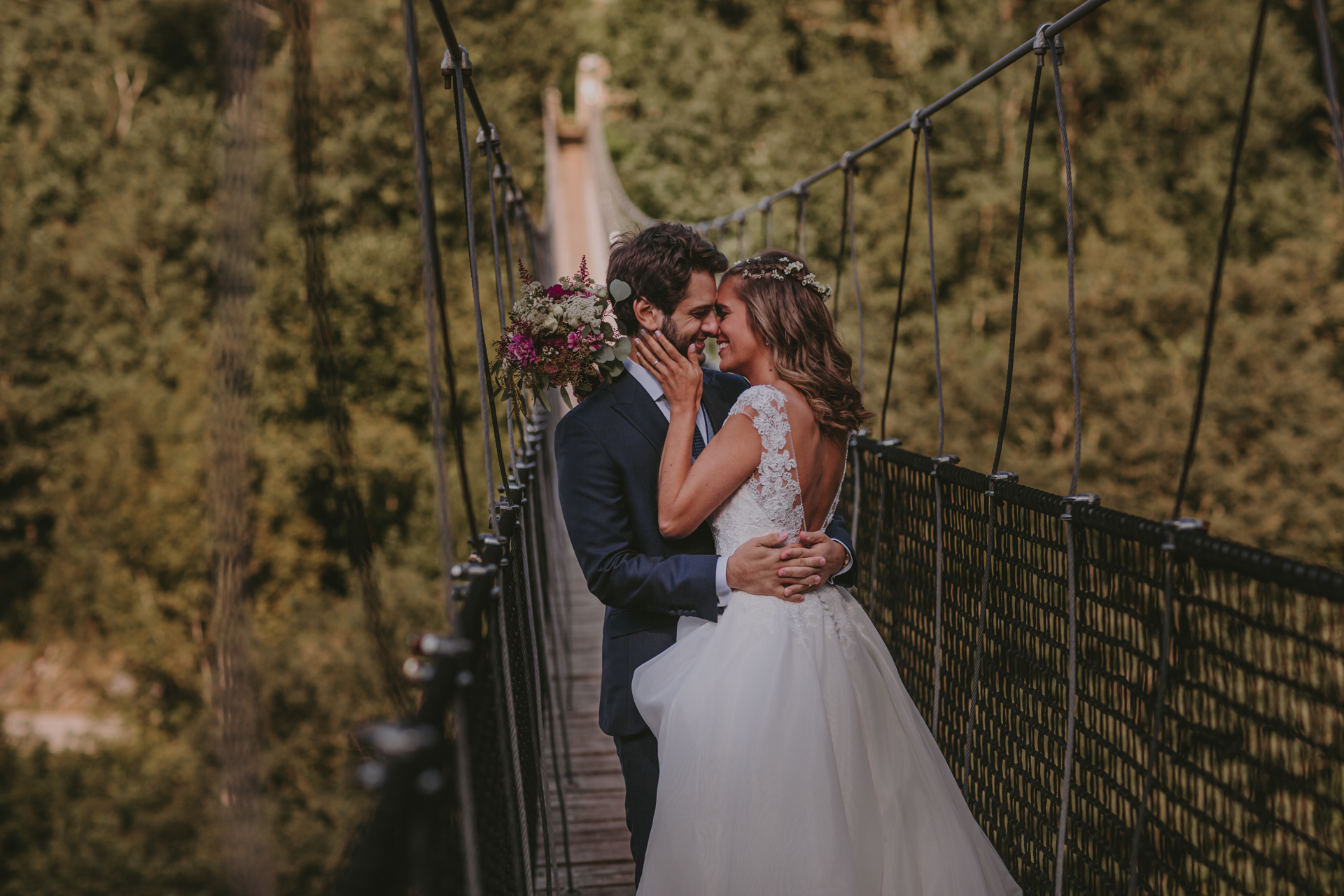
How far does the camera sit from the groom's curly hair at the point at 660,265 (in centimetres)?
155

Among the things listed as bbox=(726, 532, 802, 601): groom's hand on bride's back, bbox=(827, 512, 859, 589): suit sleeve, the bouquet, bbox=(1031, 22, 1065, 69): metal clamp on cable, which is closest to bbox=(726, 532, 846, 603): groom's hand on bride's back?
bbox=(726, 532, 802, 601): groom's hand on bride's back

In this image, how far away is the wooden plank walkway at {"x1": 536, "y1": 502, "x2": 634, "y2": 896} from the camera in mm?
1928

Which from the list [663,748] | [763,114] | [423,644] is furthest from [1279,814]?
[763,114]

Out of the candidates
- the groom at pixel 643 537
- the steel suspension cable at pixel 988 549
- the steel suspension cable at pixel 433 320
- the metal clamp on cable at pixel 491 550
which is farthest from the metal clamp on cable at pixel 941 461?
the steel suspension cable at pixel 433 320

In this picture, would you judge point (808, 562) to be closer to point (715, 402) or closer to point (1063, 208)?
point (715, 402)

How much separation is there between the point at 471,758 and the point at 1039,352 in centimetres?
1423

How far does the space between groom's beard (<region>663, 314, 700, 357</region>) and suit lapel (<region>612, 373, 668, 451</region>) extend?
0.30 feet

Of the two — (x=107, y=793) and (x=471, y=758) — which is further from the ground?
(x=471, y=758)

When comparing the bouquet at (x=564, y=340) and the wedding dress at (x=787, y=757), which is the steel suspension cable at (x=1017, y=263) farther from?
the bouquet at (x=564, y=340)

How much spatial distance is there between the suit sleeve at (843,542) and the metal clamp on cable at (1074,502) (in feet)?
1.11

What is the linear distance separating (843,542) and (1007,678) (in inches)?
13.3

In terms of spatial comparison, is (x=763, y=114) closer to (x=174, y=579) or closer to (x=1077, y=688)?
(x=174, y=579)

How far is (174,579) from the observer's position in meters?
18.7

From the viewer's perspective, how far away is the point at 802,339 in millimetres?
1541
